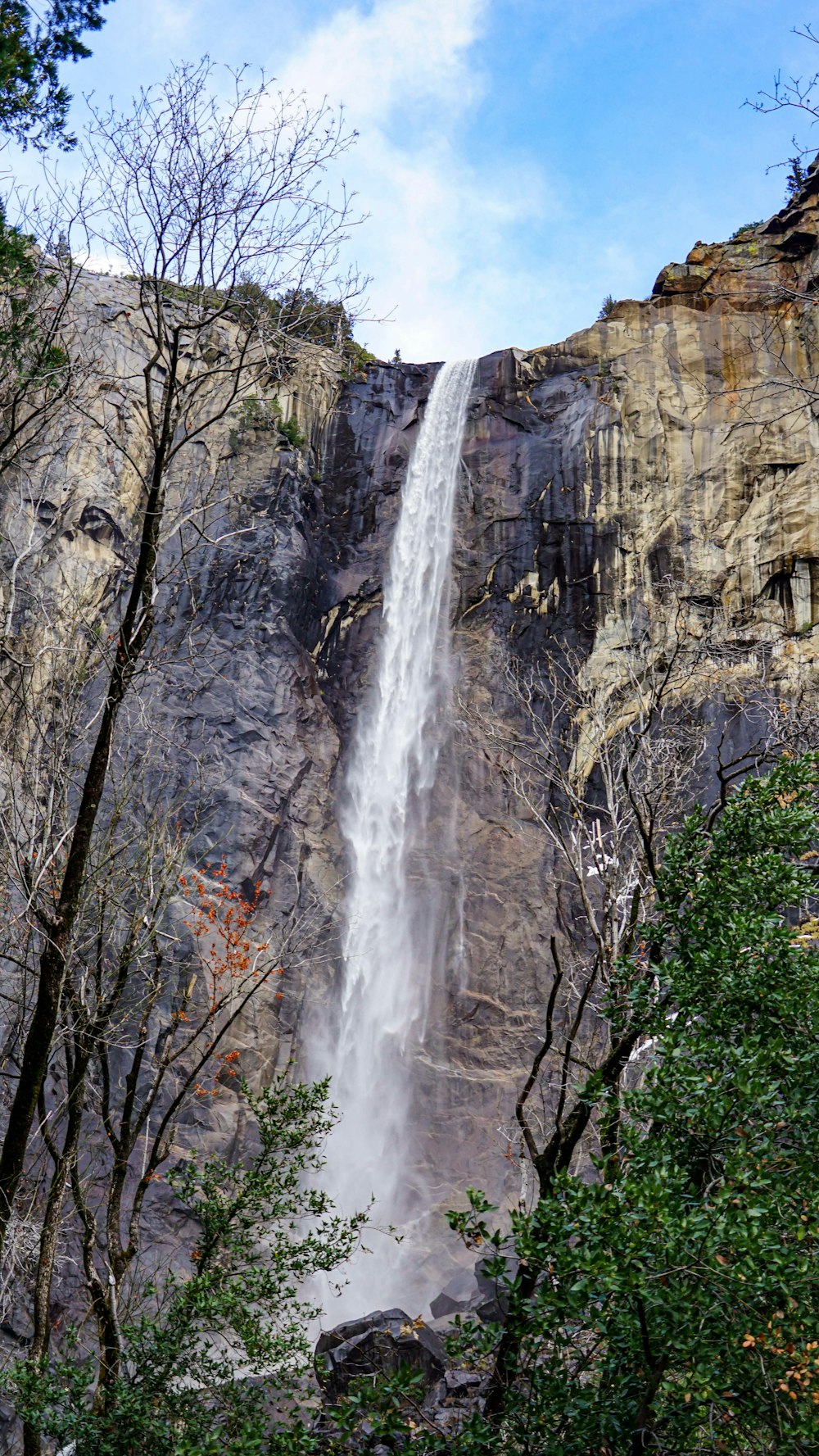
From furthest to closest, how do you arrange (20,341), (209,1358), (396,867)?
1. (396,867)
2. (209,1358)
3. (20,341)

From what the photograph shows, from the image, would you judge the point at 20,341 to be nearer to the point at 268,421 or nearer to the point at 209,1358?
the point at 209,1358

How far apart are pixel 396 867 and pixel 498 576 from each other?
7344 millimetres

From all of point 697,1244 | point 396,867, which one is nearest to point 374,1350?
point 697,1244

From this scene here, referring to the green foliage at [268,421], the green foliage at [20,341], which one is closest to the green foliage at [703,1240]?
the green foliage at [20,341]

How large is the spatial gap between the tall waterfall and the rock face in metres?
0.43

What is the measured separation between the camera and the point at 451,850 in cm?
2359

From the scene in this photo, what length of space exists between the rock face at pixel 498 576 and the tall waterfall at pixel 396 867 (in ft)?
1.41

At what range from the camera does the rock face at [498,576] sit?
21.6m

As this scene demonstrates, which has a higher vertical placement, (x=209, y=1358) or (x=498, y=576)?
(x=498, y=576)

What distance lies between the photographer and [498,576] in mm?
25719

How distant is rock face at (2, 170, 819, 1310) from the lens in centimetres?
2158

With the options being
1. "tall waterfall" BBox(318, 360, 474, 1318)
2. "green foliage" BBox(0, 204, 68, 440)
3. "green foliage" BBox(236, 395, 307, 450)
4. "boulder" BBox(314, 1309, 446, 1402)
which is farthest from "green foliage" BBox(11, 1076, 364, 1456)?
"green foliage" BBox(236, 395, 307, 450)

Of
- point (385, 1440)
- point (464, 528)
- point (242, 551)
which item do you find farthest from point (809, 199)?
point (385, 1440)

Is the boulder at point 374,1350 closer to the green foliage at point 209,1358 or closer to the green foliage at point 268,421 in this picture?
the green foliage at point 209,1358
